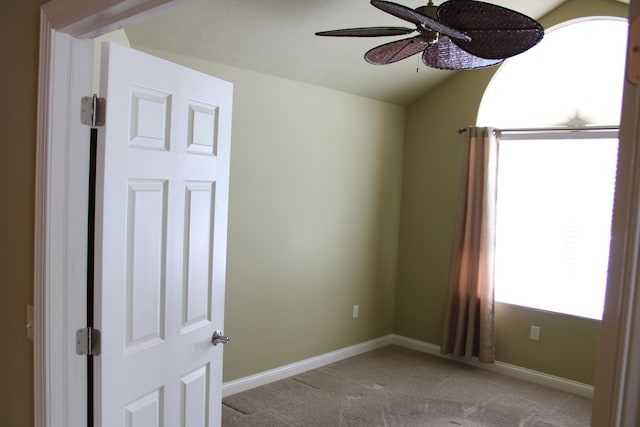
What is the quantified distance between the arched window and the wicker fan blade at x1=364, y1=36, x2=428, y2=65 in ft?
6.35

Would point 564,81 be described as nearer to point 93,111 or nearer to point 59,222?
point 93,111

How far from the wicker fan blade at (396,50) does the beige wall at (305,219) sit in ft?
3.71

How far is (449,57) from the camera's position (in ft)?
8.78

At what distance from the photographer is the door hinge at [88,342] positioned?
1713mm

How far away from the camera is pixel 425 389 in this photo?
398 cm

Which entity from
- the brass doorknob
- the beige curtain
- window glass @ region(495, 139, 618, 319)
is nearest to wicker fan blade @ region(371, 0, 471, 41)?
the brass doorknob

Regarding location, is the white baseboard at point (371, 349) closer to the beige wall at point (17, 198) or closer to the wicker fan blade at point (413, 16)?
the beige wall at point (17, 198)

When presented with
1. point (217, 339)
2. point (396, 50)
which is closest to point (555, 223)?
point (396, 50)

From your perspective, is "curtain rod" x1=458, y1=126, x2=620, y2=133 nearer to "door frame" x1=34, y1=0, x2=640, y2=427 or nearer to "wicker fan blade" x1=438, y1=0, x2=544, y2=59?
"wicker fan blade" x1=438, y1=0, x2=544, y2=59

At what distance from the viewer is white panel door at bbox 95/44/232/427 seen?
172 cm

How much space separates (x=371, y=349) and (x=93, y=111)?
12.5ft

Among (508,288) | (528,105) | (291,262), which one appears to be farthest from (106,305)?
(528,105)

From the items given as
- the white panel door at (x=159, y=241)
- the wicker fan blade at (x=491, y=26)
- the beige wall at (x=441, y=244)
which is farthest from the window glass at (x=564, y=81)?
the white panel door at (x=159, y=241)

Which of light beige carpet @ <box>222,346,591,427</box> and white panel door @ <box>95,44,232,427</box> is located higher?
white panel door @ <box>95,44,232,427</box>
